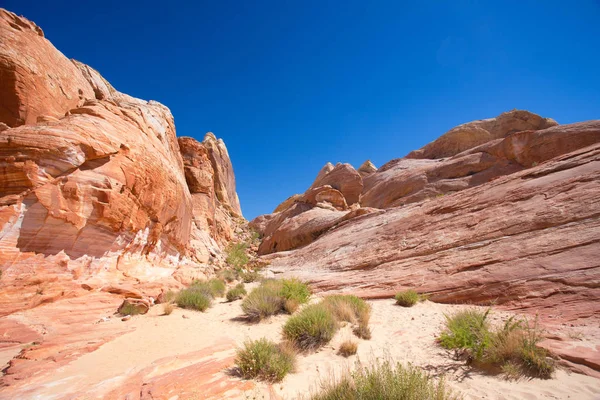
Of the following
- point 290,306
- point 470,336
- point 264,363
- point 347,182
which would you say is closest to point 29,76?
point 290,306

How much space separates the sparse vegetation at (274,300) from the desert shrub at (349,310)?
Result: 3.54ft

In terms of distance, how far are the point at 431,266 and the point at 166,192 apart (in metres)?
11.8

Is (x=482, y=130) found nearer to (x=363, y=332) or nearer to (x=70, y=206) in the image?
(x=363, y=332)

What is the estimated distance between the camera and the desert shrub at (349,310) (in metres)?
6.01

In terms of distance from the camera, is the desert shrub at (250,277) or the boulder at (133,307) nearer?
the boulder at (133,307)

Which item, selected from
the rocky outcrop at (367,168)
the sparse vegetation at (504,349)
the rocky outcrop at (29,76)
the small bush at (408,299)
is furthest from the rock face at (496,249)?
the rocky outcrop at (367,168)

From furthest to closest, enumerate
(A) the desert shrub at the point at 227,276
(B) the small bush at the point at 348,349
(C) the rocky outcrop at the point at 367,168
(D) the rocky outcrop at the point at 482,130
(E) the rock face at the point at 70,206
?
(C) the rocky outcrop at the point at 367,168
(D) the rocky outcrop at the point at 482,130
(A) the desert shrub at the point at 227,276
(E) the rock face at the point at 70,206
(B) the small bush at the point at 348,349

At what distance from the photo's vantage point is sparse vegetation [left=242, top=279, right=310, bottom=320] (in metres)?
A: 6.98

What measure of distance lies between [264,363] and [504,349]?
11.9 feet

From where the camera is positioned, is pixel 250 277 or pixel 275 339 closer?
pixel 275 339

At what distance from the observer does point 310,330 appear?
505 centimetres

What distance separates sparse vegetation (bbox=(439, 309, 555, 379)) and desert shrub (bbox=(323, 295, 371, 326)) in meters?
1.78

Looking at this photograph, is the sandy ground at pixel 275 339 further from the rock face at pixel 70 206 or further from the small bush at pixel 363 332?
the rock face at pixel 70 206

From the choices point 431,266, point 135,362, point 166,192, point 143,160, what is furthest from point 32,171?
point 431,266
